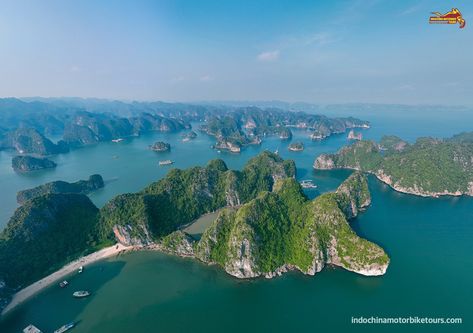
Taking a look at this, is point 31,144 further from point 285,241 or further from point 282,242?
point 285,241

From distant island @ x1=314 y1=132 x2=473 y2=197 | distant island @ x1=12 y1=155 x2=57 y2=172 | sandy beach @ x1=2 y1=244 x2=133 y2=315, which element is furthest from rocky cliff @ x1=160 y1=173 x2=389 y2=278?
distant island @ x1=12 y1=155 x2=57 y2=172

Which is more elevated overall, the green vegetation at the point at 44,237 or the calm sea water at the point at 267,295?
the green vegetation at the point at 44,237

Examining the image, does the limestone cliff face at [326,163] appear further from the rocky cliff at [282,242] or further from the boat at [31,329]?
the boat at [31,329]

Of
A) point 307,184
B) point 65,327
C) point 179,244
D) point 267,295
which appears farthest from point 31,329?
point 307,184

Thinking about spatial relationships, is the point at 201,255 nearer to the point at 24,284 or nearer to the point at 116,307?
the point at 116,307

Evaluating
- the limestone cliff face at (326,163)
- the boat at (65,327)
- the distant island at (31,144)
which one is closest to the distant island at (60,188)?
the boat at (65,327)

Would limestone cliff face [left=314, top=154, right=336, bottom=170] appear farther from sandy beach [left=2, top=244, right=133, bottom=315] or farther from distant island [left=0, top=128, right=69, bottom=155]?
distant island [left=0, top=128, right=69, bottom=155]

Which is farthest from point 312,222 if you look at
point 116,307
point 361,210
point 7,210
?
point 7,210
